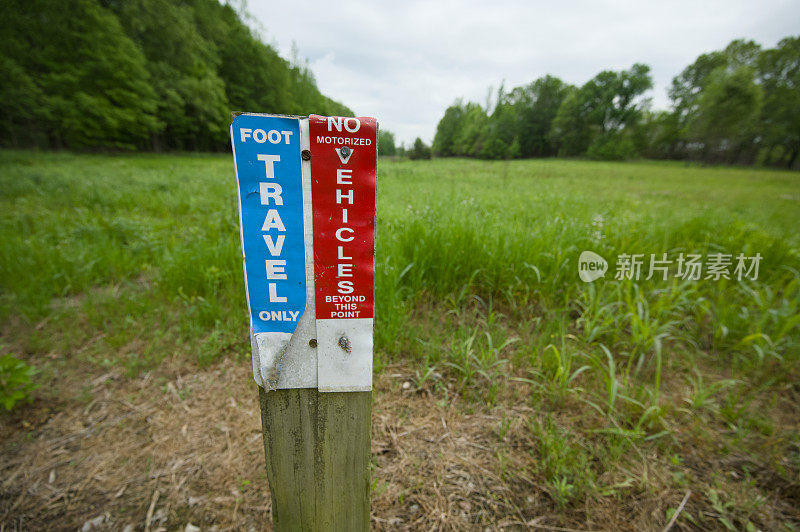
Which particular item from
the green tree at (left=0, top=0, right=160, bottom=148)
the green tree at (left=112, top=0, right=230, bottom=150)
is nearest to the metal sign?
the green tree at (left=0, top=0, right=160, bottom=148)

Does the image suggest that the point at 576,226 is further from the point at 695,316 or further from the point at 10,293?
the point at 10,293

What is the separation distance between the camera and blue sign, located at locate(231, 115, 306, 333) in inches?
23.2

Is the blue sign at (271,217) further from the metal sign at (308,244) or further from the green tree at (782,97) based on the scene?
the green tree at (782,97)

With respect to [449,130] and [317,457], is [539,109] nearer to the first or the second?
[449,130]

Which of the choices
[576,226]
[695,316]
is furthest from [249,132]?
[576,226]

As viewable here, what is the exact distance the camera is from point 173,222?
4.57 m

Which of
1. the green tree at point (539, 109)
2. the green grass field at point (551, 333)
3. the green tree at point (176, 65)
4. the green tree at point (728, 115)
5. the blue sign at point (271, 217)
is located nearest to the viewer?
the blue sign at point (271, 217)

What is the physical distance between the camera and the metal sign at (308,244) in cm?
60

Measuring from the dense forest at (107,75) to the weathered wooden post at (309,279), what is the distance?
10229 millimetres

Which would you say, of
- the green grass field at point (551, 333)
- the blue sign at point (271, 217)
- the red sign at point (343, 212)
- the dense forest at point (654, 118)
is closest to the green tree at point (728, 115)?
the dense forest at point (654, 118)

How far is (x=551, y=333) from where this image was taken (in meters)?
2.27

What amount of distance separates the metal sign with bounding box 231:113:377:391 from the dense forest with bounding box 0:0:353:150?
33.5ft

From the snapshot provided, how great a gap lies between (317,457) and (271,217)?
668mm

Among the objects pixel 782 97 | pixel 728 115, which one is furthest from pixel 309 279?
pixel 728 115
